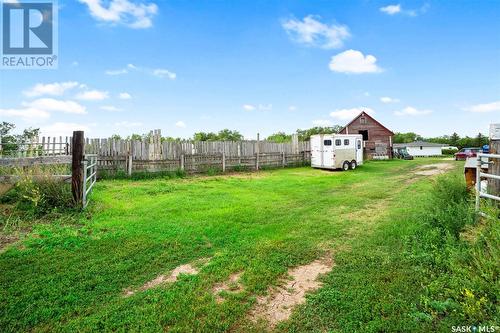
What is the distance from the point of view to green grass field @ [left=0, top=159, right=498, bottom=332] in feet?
8.59

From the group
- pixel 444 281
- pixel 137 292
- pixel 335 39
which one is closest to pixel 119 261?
pixel 137 292

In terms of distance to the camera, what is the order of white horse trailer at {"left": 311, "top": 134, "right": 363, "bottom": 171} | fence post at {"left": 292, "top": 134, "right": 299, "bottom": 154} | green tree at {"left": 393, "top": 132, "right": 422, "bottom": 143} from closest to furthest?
white horse trailer at {"left": 311, "top": 134, "right": 363, "bottom": 171} → fence post at {"left": 292, "top": 134, "right": 299, "bottom": 154} → green tree at {"left": 393, "top": 132, "right": 422, "bottom": 143}

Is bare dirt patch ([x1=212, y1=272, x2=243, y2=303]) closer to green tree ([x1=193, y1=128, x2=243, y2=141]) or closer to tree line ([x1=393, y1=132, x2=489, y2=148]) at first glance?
green tree ([x1=193, y1=128, x2=243, y2=141])

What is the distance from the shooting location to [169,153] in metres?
14.9

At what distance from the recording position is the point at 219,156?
56.3ft

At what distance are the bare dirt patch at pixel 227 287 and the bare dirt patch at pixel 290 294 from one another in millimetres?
328

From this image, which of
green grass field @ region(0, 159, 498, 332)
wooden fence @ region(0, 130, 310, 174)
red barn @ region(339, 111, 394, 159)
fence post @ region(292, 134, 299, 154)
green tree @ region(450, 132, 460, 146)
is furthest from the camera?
green tree @ region(450, 132, 460, 146)

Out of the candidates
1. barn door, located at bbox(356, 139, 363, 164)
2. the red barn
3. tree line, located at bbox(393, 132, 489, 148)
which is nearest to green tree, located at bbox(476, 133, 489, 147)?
tree line, located at bbox(393, 132, 489, 148)

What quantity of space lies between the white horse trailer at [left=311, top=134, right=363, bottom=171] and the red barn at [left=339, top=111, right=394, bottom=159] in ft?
53.7

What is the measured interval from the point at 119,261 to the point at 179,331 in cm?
199

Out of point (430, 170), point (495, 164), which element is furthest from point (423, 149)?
point (495, 164)

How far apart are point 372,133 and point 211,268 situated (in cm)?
3594

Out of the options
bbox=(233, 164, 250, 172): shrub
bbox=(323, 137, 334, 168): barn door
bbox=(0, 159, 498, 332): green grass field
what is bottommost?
bbox=(0, 159, 498, 332): green grass field

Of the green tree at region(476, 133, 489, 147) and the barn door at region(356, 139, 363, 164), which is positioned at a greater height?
the green tree at region(476, 133, 489, 147)
